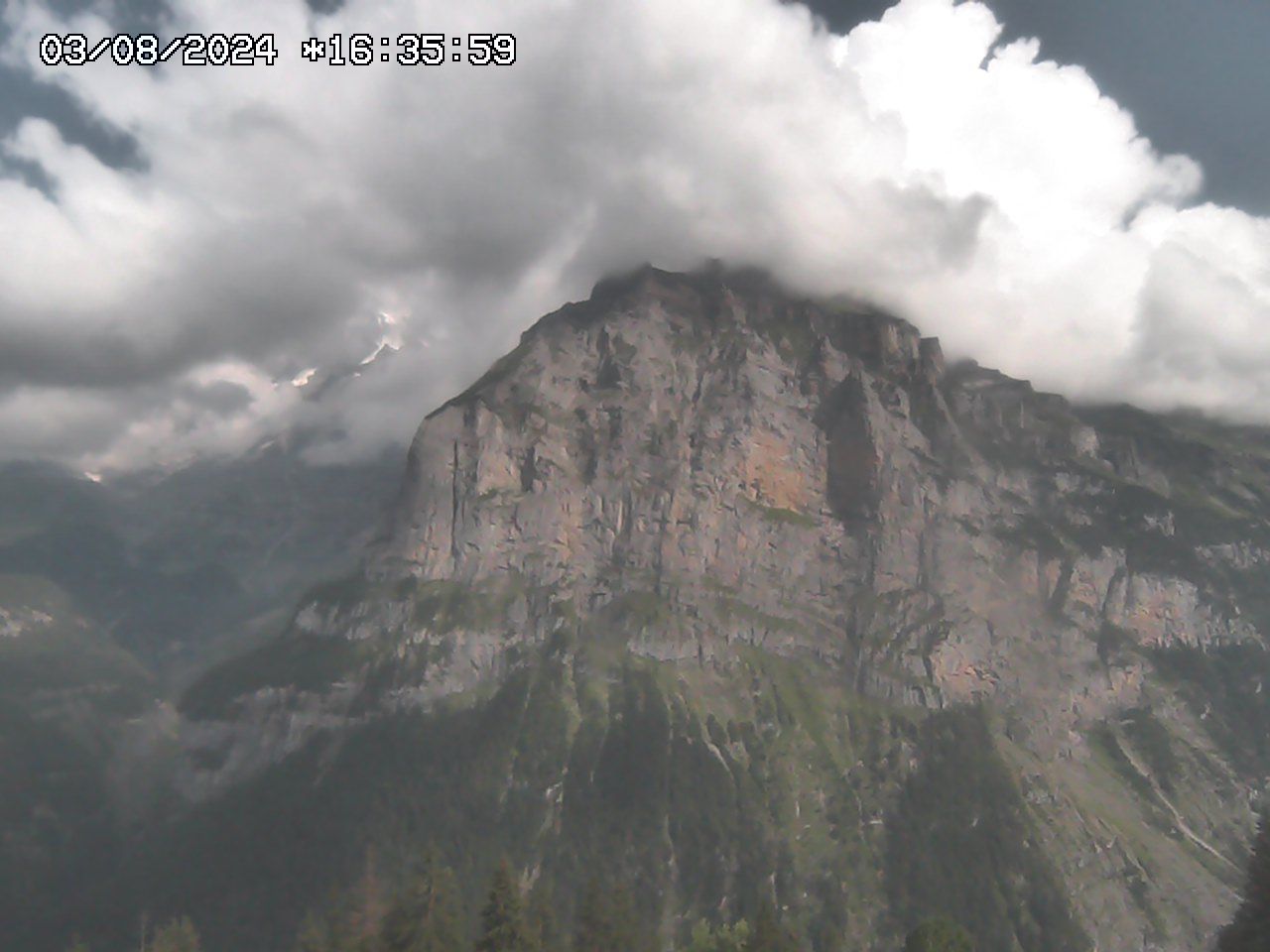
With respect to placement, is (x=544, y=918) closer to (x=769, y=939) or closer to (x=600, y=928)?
(x=600, y=928)

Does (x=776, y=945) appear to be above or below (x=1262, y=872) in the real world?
below

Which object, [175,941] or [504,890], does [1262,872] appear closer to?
[504,890]

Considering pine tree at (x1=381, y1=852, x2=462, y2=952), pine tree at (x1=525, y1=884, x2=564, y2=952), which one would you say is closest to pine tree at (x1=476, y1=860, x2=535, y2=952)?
pine tree at (x1=381, y1=852, x2=462, y2=952)

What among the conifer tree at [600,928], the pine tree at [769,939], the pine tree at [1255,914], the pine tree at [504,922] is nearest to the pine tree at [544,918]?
the conifer tree at [600,928]

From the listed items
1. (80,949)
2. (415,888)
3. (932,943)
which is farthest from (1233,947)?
(80,949)

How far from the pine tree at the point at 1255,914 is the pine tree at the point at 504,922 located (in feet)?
202

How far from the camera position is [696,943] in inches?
4658

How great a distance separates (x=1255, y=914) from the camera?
254 feet

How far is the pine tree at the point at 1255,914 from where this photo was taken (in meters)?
75.2

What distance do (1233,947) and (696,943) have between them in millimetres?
61220

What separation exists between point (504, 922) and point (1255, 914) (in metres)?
65.8

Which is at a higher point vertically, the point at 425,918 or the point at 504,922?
the point at 425,918

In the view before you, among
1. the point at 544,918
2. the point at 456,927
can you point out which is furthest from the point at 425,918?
the point at 544,918

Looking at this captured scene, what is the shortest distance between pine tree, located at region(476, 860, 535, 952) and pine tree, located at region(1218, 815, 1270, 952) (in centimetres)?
6166
